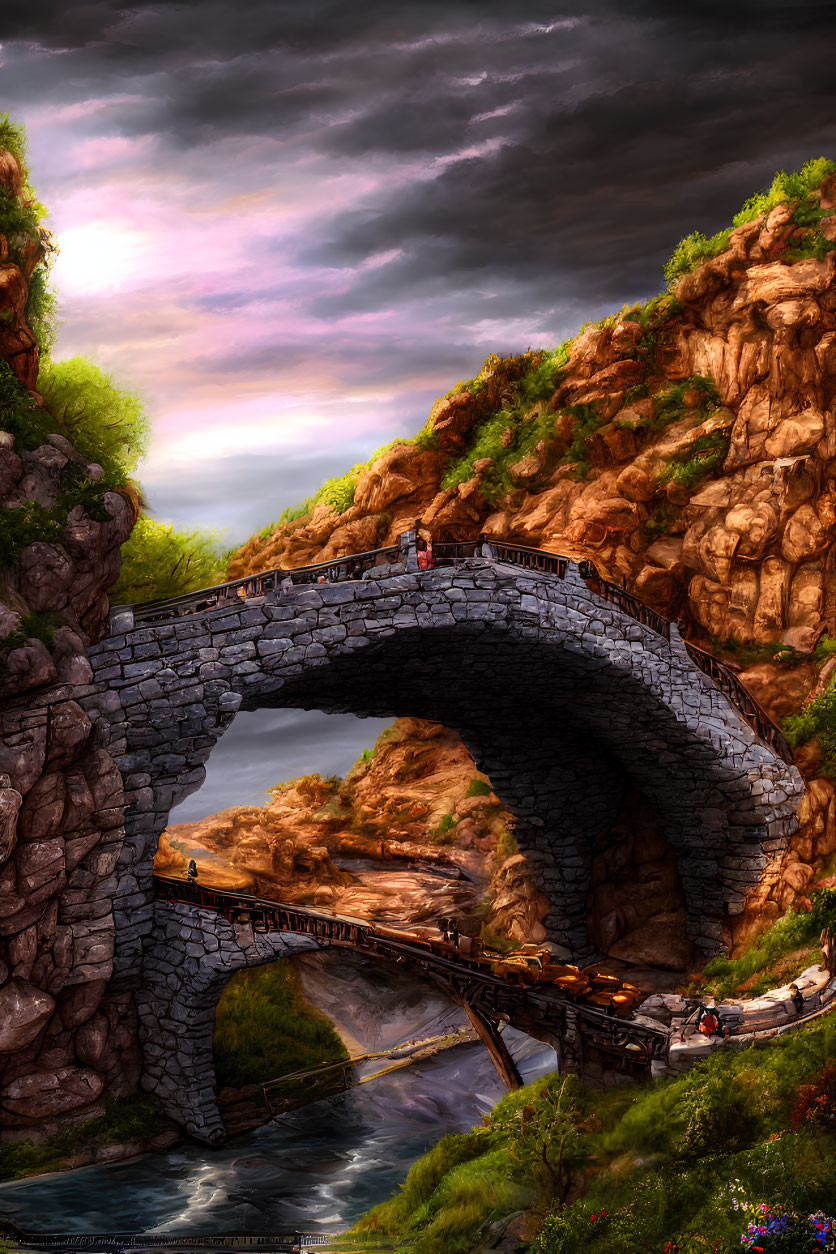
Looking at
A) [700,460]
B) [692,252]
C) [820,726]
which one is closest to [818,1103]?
[820,726]

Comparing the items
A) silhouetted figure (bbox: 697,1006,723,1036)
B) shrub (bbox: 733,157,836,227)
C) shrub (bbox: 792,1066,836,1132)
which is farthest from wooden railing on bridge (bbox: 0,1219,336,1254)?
shrub (bbox: 733,157,836,227)

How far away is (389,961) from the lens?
14.3 m

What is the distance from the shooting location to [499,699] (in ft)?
59.3

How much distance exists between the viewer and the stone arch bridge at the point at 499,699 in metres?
14.0

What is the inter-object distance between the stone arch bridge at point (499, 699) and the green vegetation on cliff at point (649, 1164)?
4575 mm

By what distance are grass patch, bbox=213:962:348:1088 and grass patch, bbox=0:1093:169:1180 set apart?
2065 millimetres

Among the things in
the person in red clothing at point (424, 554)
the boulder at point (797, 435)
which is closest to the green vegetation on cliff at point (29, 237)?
the person in red clothing at point (424, 554)

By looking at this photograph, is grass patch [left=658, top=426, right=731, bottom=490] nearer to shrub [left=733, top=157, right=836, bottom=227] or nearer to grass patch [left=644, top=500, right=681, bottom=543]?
grass patch [left=644, top=500, right=681, bottom=543]

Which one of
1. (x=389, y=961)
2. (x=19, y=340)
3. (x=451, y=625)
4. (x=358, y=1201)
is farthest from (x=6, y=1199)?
(x=19, y=340)

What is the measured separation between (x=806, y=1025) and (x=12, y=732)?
34.2 ft

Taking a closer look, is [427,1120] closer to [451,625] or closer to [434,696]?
[434,696]

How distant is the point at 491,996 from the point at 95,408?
11.5 metres

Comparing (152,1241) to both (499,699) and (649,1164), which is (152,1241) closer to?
(649,1164)

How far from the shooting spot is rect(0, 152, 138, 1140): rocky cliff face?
1276cm
